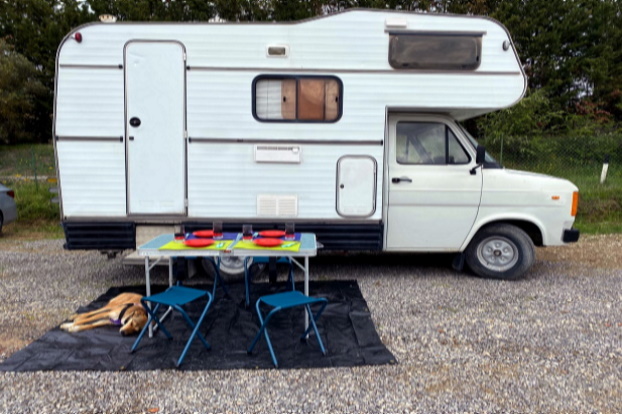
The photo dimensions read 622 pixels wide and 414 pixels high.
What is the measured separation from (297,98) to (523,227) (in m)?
3.16

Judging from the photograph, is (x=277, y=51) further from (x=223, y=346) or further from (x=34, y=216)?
(x=34, y=216)

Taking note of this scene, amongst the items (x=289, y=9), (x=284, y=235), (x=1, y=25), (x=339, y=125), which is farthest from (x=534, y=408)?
(x=1, y=25)

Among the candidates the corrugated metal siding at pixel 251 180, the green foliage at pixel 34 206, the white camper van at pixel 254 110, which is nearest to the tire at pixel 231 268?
the white camper van at pixel 254 110

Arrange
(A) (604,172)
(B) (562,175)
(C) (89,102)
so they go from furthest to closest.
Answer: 1. (B) (562,175)
2. (A) (604,172)
3. (C) (89,102)

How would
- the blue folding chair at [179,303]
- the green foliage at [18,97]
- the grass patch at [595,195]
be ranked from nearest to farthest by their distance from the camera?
1. the blue folding chair at [179,303]
2. the grass patch at [595,195]
3. the green foliage at [18,97]

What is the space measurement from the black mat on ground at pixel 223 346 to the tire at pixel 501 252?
1.83m

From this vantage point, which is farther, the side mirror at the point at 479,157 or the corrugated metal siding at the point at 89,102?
the side mirror at the point at 479,157

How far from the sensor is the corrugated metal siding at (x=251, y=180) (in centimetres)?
525

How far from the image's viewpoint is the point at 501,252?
19.1 feet

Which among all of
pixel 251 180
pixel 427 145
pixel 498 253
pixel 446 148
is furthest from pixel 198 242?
pixel 498 253

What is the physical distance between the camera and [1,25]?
2411 centimetres

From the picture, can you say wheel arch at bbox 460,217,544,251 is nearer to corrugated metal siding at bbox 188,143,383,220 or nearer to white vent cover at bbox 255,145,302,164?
corrugated metal siding at bbox 188,143,383,220

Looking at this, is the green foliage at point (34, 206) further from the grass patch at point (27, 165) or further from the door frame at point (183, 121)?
the door frame at point (183, 121)

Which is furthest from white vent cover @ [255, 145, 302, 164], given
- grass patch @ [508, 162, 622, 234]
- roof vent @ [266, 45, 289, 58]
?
grass patch @ [508, 162, 622, 234]
